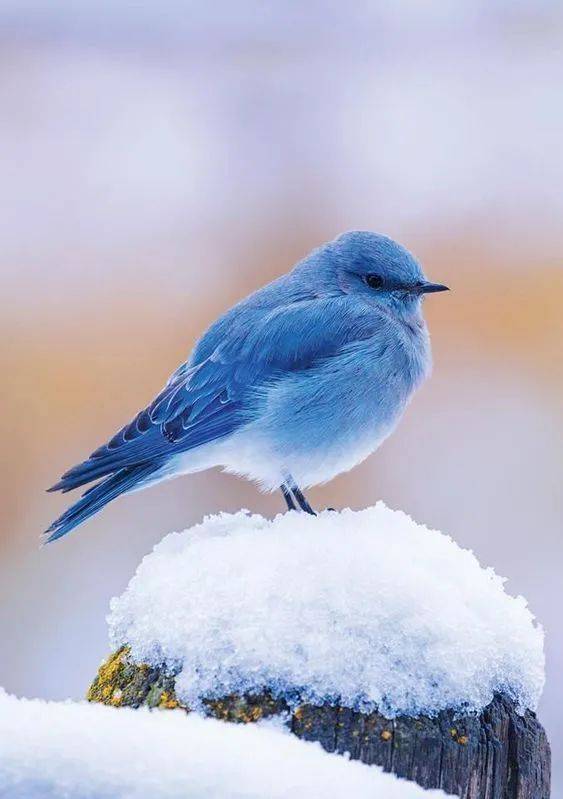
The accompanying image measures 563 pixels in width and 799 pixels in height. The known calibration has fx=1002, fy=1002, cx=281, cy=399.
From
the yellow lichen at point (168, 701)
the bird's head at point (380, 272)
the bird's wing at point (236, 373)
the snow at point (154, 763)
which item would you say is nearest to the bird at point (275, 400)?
the bird's wing at point (236, 373)

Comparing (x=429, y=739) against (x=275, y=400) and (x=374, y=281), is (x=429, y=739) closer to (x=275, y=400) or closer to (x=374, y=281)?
(x=275, y=400)

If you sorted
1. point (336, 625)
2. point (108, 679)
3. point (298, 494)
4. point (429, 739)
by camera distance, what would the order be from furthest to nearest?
1. point (298, 494)
2. point (108, 679)
3. point (336, 625)
4. point (429, 739)

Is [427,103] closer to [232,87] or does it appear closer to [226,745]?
[232,87]

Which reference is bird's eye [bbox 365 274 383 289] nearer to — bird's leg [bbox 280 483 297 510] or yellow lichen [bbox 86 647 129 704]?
bird's leg [bbox 280 483 297 510]

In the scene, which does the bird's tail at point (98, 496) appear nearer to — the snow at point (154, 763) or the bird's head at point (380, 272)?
the bird's head at point (380, 272)

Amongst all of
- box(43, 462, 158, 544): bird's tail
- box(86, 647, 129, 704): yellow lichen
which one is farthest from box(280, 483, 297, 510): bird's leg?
box(86, 647, 129, 704): yellow lichen

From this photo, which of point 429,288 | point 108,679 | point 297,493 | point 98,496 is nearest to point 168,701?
point 108,679
